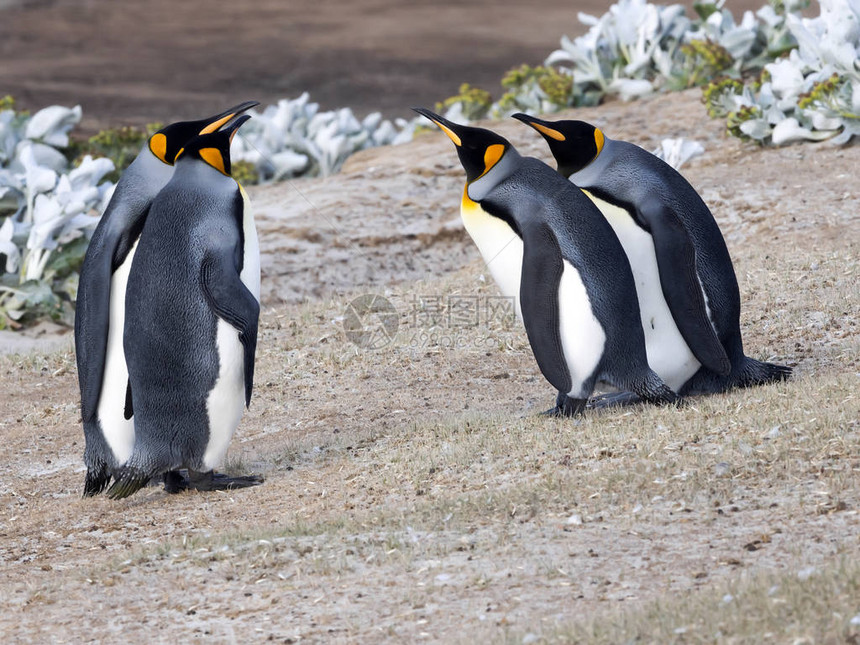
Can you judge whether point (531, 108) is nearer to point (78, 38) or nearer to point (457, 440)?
point (457, 440)

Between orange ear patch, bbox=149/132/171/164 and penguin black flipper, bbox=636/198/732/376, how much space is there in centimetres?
222

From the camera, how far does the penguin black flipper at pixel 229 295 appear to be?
5.04m

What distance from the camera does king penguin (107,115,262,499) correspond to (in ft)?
16.8

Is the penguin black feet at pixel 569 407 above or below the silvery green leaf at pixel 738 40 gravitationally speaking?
below

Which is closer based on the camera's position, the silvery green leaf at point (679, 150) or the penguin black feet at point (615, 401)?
the penguin black feet at point (615, 401)

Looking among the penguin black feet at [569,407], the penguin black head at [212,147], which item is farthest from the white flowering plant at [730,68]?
the penguin black head at [212,147]

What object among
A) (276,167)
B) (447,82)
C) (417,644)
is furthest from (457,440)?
(447,82)

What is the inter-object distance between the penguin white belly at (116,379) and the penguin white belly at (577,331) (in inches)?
75.9

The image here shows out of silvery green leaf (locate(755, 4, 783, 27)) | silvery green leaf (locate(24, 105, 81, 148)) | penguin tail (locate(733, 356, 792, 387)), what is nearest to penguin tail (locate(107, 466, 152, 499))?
penguin tail (locate(733, 356, 792, 387))

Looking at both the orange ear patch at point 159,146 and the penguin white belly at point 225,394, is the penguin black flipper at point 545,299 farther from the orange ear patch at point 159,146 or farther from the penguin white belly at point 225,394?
the orange ear patch at point 159,146

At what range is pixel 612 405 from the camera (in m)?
5.70

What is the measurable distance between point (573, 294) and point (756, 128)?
18.8 feet

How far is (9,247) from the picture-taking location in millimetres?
9508

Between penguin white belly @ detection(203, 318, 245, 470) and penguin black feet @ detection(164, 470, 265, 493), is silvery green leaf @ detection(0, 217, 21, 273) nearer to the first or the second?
penguin black feet @ detection(164, 470, 265, 493)
